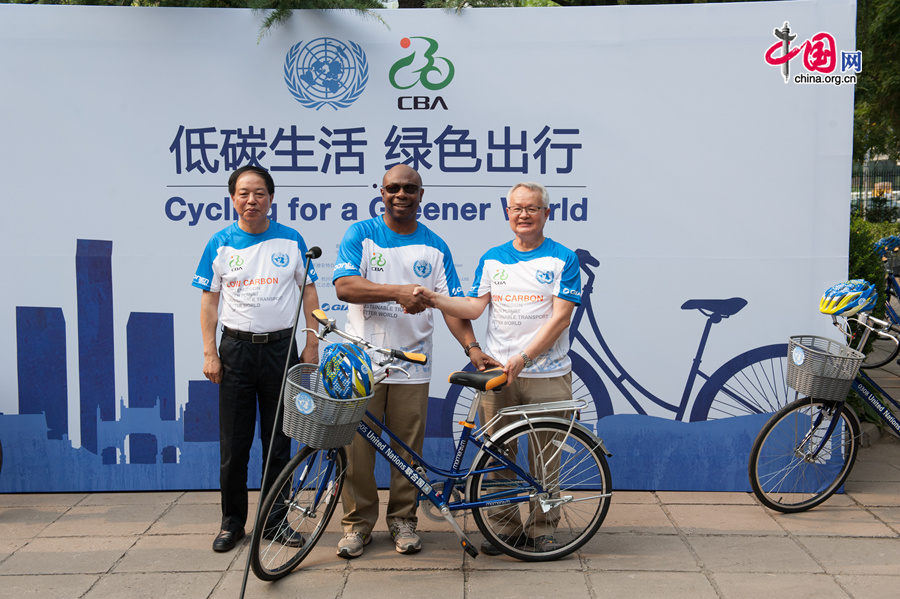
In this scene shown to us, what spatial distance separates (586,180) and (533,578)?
223 cm

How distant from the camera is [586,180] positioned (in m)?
4.79

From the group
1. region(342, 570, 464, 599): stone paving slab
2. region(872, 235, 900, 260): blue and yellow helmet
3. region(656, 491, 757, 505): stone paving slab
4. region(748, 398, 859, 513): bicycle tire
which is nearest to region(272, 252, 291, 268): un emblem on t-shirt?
region(342, 570, 464, 599): stone paving slab

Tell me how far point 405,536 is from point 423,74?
2.53 m

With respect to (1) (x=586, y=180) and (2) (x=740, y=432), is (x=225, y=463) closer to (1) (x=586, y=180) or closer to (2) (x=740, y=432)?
(1) (x=586, y=180)

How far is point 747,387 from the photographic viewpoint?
16.0 ft

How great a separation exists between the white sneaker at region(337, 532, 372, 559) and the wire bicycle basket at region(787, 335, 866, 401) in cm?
242

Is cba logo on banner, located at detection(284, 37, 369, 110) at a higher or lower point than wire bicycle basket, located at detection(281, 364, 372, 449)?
higher

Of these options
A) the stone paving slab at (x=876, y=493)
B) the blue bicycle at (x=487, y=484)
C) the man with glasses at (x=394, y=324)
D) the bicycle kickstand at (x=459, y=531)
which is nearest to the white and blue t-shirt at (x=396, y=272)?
the man with glasses at (x=394, y=324)

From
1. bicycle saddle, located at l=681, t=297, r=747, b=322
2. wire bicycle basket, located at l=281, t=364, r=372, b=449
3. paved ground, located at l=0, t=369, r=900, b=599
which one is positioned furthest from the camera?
bicycle saddle, located at l=681, t=297, r=747, b=322

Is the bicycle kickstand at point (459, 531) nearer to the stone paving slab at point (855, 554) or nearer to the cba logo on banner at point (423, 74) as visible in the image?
the stone paving slab at point (855, 554)

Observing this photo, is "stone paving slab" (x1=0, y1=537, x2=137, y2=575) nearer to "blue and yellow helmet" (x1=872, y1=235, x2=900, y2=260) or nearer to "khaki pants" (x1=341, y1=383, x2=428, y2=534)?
"khaki pants" (x1=341, y1=383, x2=428, y2=534)

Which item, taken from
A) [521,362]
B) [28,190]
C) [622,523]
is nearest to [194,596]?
[521,362]

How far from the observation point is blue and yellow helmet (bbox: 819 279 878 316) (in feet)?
14.5

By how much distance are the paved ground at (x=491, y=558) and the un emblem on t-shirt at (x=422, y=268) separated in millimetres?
1345
